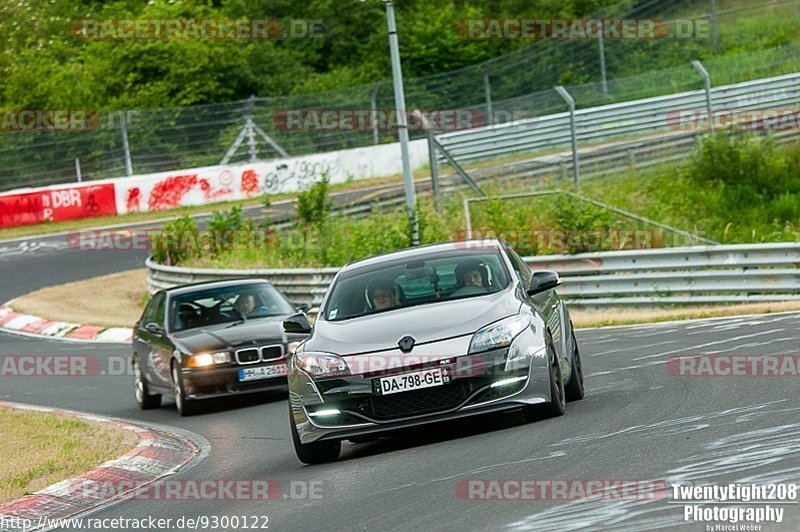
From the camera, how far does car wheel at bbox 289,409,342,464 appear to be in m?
10.3

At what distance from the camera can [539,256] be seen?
22.5 meters

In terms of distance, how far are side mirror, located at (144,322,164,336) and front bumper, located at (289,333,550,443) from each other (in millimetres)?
6819

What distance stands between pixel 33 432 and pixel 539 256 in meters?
10.4

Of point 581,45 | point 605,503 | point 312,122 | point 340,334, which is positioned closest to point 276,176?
point 312,122

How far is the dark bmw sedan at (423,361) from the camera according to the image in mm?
9945

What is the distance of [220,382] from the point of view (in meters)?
15.4

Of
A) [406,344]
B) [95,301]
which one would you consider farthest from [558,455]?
[95,301]

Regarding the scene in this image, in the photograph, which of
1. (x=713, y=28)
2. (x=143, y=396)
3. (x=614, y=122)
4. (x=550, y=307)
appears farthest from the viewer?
(x=713, y=28)

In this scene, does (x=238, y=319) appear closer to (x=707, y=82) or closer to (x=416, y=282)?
(x=416, y=282)

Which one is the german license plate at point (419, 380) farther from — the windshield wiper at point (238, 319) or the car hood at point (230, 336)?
the windshield wiper at point (238, 319)

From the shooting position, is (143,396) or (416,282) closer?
(416,282)

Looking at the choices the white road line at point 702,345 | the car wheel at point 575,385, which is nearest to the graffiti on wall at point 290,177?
the white road line at point 702,345

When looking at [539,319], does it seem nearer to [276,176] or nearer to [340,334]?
[340,334]

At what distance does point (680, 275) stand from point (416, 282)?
399 inches
